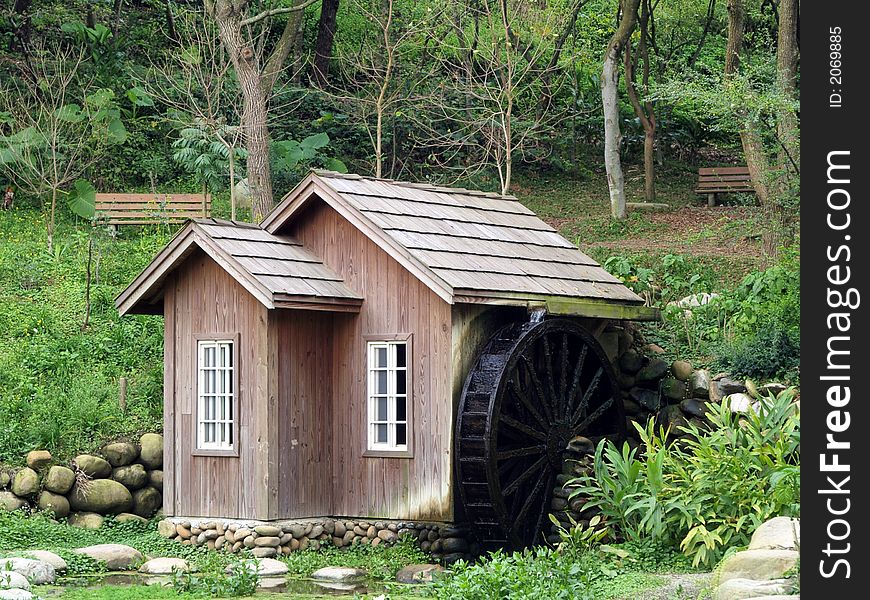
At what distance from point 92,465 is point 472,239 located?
558 cm

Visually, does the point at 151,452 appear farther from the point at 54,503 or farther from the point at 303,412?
the point at 303,412

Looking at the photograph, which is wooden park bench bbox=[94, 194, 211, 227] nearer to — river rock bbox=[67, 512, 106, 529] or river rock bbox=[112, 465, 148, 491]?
river rock bbox=[112, 465, 148, 491]

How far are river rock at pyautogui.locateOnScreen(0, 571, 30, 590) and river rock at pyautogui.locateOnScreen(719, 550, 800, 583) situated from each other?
6.20m

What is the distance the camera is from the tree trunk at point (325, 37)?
33.2m

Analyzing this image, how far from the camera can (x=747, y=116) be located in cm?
1931

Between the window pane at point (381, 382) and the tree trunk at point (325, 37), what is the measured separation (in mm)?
19249

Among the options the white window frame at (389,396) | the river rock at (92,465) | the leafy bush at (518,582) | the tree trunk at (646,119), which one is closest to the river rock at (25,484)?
the river rock at (92,465)

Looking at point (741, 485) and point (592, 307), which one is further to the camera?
point (592, 307)

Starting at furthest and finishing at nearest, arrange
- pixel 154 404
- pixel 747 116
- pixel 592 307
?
1. pixel 747 116
2. pixel 154 404
3. pixel 592 307

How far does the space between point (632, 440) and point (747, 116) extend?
5.73 metres

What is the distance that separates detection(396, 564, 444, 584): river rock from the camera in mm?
13188

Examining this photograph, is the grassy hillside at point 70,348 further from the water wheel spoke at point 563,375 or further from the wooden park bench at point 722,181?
the wooden park bench at point 722,181
